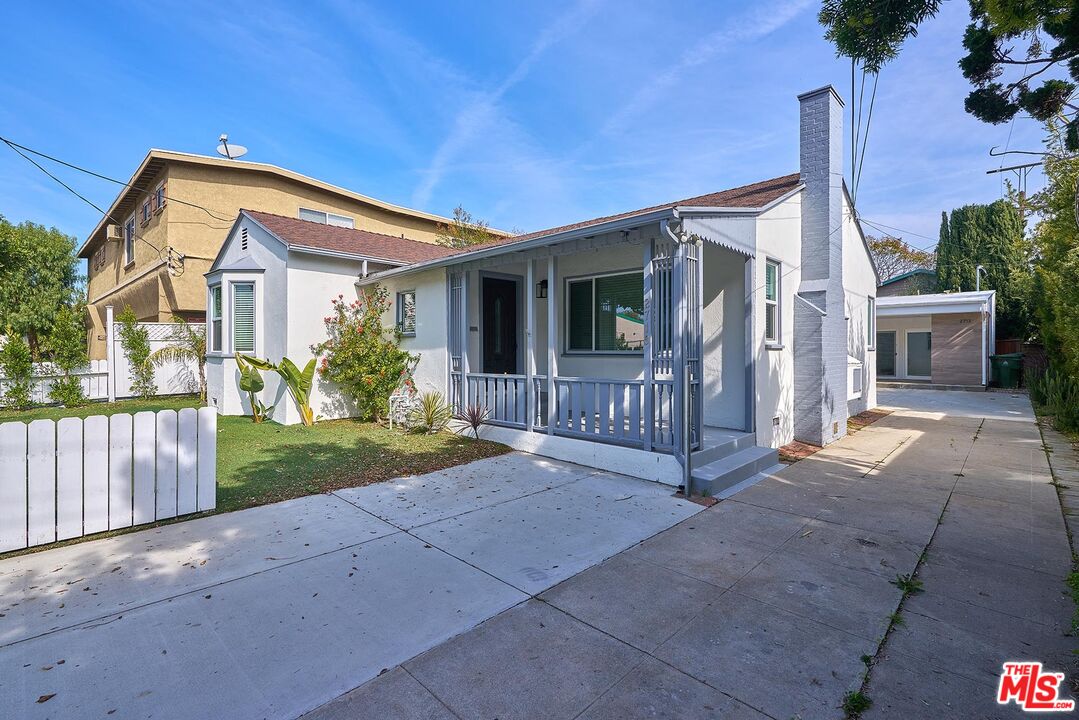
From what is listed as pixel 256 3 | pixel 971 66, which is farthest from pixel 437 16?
pixel 971 66

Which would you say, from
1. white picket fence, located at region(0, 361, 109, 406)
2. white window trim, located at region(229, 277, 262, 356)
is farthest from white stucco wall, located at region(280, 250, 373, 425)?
white picket fence, located at region(0, 361, 109, 406)

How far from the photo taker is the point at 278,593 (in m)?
3.32

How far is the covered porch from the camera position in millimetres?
5957

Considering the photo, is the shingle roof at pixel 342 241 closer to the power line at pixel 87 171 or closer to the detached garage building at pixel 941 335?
the power line at pixel 87 171

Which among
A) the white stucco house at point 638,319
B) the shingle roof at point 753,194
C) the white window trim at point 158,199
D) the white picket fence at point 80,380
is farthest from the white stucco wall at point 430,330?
the white window trim at point 158,199

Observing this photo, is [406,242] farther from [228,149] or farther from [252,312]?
[228,149]

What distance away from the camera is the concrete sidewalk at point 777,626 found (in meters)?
2.35

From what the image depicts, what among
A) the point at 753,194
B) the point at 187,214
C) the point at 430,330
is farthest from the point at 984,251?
the point at 187,214

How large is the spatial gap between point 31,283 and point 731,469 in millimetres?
28398

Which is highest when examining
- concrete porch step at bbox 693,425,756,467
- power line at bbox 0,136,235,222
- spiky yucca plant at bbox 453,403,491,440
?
power line at bbox 0,136,235,222

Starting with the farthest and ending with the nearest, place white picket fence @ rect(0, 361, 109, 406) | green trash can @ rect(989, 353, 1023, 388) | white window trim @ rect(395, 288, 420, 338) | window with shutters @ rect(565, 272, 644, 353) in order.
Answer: green trash can @ rect(989, 353, 1023, 388)
white picket fence @ rect(0, 361, 109, 406)
white window trim @ rect(395, 288, 420, 338)
window with shutters @ rect(565, 272, 644, 353)

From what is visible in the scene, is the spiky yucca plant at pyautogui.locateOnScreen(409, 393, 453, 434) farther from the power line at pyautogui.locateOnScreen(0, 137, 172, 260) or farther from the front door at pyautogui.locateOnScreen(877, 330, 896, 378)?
the front door at pyautogui.locateOnScreen(877, 330, 896, 378)

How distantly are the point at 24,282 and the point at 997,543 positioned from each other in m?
30.0

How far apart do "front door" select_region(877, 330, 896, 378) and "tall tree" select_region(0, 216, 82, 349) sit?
105 feet
